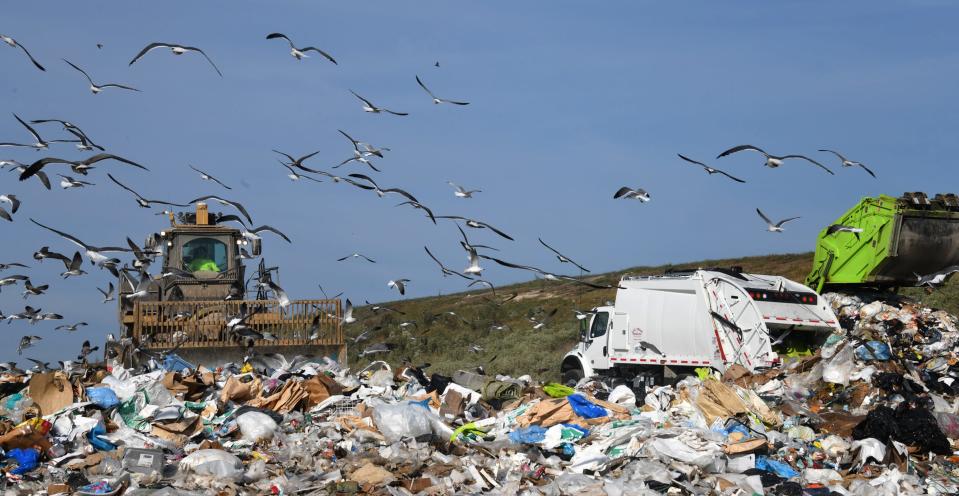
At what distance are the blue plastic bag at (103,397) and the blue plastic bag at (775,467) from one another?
6313mm

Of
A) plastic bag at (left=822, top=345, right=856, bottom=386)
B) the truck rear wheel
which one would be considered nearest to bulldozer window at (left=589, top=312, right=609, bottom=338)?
the truck rear wheel

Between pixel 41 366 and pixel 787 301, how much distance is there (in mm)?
10108

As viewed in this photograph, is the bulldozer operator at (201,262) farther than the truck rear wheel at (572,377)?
No

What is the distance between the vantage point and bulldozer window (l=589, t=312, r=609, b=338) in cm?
1662

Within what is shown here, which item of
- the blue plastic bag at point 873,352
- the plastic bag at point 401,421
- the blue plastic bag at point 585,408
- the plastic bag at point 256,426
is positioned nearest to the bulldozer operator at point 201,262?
the plastic bag at point 256,426

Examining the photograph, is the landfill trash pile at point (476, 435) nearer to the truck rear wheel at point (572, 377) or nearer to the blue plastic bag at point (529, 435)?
the blue plastic bag at point (529, 435)

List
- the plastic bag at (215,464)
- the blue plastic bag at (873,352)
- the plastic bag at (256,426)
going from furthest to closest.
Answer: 1. the blue plastic bag at (873,352)
2. the plastic bag at (256,426)
3. the plastic bag at (215,464)

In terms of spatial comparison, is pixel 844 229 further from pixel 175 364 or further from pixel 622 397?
pixel 175 364

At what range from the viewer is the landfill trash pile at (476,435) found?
8.83 m

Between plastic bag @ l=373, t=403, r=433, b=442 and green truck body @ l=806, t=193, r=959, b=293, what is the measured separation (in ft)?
30.8

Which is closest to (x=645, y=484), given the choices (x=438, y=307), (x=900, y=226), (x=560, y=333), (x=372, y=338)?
(x=900, y=226)

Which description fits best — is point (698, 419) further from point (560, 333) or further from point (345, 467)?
point (560, 333)

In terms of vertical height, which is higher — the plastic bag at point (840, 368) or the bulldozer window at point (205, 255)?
the bulldozer window at point (205, 255)

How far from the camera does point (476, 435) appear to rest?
33.9 feet
